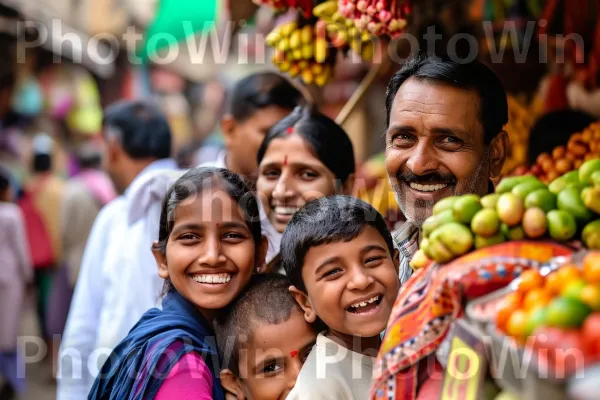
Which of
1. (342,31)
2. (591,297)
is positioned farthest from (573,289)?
(342,31)

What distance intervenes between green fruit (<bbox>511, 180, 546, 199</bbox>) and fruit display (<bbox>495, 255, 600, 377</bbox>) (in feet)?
0.85

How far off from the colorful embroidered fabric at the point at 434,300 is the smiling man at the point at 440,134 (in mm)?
575

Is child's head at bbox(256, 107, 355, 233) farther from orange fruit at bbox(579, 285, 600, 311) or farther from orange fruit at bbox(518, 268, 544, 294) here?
orange fruit at bbox(579, 285, 600, 311)

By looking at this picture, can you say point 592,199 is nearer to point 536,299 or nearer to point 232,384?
point 536,299

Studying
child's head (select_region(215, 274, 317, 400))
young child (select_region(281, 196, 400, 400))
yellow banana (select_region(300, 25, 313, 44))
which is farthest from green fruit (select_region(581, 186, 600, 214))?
yellow banana (select_region(300, 25, 313, 44))

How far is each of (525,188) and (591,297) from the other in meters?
0.50

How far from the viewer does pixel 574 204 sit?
1639 mm

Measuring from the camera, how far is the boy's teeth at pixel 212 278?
7.90 feet

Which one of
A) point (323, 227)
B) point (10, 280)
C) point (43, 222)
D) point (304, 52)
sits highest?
point (304, 52)

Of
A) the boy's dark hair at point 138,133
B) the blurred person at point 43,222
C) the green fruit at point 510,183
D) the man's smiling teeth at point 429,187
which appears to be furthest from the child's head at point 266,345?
the blurred person at point 43,222

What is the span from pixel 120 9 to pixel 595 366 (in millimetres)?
8727

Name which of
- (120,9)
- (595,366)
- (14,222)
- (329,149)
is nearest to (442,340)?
(595,366)

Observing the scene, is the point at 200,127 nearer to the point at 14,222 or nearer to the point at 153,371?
the point at 14,222

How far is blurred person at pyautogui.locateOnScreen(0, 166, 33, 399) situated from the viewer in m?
6.13
